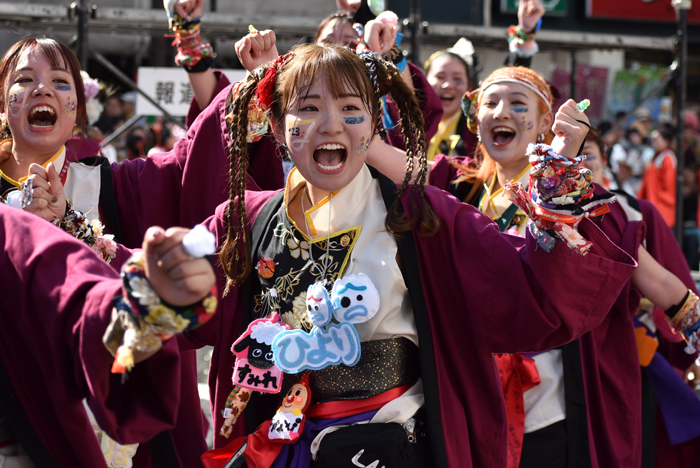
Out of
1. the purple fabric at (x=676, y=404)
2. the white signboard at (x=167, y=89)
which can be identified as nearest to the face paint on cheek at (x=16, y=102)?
the purple fabric at (x=676, y=404)

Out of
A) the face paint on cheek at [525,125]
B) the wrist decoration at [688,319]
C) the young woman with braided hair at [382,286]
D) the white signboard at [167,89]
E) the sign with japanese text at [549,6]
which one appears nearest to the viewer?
the young woman with braided hair at [382,286]

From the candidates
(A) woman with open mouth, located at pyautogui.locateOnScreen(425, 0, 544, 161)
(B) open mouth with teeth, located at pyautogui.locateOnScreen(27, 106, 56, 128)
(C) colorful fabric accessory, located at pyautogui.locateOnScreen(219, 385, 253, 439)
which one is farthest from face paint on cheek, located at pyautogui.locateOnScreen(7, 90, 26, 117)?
(A) woman with open mouth, located at pyautogui.locateOnScreen(425, 0, 544, 161)

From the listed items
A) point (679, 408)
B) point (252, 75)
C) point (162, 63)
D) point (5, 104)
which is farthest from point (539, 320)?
point (162, 63)

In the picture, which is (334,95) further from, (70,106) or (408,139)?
(70,106)

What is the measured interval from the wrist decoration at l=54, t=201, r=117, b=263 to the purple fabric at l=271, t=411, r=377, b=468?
2.47 ft

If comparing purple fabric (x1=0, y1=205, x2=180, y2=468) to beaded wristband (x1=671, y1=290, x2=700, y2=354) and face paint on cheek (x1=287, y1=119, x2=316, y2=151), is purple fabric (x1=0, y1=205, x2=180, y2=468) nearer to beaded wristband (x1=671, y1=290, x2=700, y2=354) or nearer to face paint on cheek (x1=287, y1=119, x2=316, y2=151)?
face paint on cheek (x1=287, y1=119, x2=316, y2=151)

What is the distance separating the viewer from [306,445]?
1868 mm

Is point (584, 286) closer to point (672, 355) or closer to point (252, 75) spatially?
point (252, 75)

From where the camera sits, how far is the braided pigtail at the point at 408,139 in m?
1.90

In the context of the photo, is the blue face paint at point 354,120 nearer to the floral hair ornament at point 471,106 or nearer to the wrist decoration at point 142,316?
the wrist decoration at point 142,316

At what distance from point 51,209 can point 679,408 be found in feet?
7.80

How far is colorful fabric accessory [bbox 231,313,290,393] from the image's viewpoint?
1892mm

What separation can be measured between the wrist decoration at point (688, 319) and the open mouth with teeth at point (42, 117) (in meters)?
2.18

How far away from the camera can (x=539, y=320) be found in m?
1.73
